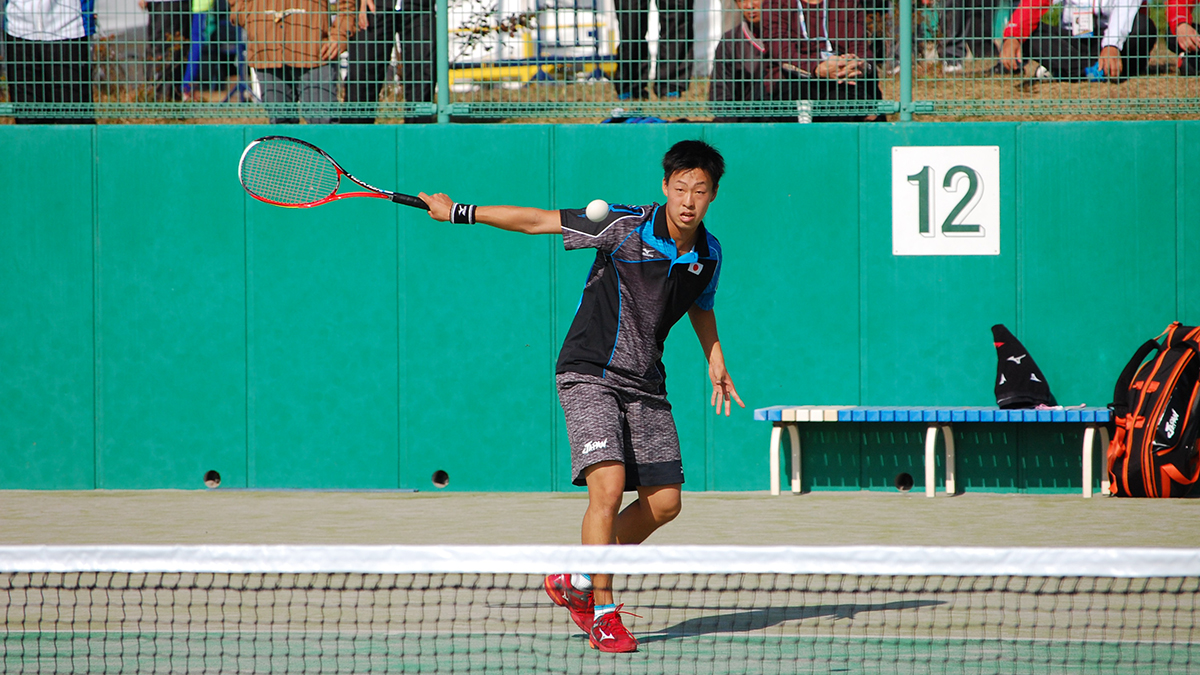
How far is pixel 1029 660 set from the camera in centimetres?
387

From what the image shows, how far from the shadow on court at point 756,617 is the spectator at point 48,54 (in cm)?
574

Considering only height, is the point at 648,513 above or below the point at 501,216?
below

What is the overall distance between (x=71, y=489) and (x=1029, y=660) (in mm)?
6383

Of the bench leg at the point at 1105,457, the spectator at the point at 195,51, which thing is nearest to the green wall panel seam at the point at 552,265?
the spectator at the point at 195,51

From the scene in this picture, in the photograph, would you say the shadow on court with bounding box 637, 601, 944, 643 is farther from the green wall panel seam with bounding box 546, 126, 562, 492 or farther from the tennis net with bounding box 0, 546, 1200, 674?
the green wall panel seam with bounding box 546, 126, 562, 492

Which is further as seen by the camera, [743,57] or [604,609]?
[743,57]

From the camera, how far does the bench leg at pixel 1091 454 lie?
7426 millimetres

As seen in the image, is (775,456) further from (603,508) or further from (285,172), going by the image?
(603,508)

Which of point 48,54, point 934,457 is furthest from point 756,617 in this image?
point 48,54

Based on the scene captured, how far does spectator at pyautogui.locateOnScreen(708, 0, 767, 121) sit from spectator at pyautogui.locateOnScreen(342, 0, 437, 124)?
75.8 inches

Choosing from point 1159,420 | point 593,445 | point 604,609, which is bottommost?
point 604,609

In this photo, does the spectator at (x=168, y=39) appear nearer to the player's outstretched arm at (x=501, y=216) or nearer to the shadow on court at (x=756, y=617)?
the player's outstretched arm at (x=501, y=216)

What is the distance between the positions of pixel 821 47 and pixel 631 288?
13.9 ft

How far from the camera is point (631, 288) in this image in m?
4.36
